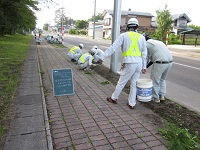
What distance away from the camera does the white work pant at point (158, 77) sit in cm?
481

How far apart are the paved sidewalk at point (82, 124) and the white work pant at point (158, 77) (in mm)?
582

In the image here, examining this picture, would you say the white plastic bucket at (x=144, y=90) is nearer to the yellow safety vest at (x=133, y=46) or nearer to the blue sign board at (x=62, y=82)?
the yellow safety vest at (x=133, y=46)

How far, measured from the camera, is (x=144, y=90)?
477 centimetres

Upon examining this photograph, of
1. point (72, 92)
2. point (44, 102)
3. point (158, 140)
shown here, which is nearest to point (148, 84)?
point (158, 140)

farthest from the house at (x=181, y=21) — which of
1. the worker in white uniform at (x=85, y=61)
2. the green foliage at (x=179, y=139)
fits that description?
the green foliage at (x=179, y=139)

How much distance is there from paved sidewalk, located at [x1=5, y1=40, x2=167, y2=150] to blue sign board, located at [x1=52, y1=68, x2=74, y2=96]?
0.49 ft

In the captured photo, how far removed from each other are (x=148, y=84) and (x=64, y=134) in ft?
7.65

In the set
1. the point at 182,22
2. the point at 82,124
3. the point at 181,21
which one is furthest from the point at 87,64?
the point at 182,22

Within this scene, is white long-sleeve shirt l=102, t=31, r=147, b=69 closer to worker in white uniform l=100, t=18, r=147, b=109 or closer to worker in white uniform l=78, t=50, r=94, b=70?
worker in white uniform l=100, t=18, r=147, b=109

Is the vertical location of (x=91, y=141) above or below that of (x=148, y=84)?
below

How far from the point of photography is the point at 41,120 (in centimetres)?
376

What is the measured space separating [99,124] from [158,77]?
6.61 feet

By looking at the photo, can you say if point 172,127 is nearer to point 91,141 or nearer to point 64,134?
point 91,141

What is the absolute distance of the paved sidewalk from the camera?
3076 millimetres
